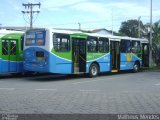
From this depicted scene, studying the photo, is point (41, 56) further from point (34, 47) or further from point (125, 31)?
point (125, 31)

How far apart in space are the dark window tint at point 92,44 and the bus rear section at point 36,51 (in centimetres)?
361

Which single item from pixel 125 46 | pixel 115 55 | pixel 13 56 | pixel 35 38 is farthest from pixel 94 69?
pixel 13 56

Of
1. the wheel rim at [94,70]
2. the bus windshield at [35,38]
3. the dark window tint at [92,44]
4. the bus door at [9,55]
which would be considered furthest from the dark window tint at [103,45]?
the bus door at [9,55]

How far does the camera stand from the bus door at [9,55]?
21.2 meters

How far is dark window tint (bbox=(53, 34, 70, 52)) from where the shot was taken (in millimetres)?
20297

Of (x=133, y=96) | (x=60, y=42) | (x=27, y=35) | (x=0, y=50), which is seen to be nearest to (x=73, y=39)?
(x=60, y=42)

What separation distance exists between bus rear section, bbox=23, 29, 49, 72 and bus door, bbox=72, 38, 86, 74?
7.10 ft

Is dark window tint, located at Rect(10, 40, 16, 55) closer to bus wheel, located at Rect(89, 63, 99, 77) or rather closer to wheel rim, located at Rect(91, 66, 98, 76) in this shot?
bus wheel, located at Rect(89, 63, 99, 77)

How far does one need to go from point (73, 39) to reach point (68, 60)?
4.42ft

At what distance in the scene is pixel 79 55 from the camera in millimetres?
22172

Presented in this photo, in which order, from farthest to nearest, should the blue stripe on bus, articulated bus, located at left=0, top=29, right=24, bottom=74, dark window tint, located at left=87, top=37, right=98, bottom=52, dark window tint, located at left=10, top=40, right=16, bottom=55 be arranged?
Answer: dark window tint, located at left=87, top=37, right=98, bottom=52 < dark window tint, located at left=10, top=40, right=16, bottom=55 < articulated bus, located at left=0, top=29, right=24, bottom=74 < the blue stripe on bus

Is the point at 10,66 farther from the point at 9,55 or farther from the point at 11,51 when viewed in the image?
the point at 11,51

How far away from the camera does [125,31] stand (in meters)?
96.2

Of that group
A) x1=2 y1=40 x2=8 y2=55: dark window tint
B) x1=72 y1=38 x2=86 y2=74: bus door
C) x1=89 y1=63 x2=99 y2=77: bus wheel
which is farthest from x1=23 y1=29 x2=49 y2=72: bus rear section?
x1=89 y1=63 x2=99 y2=77: bus wheel
